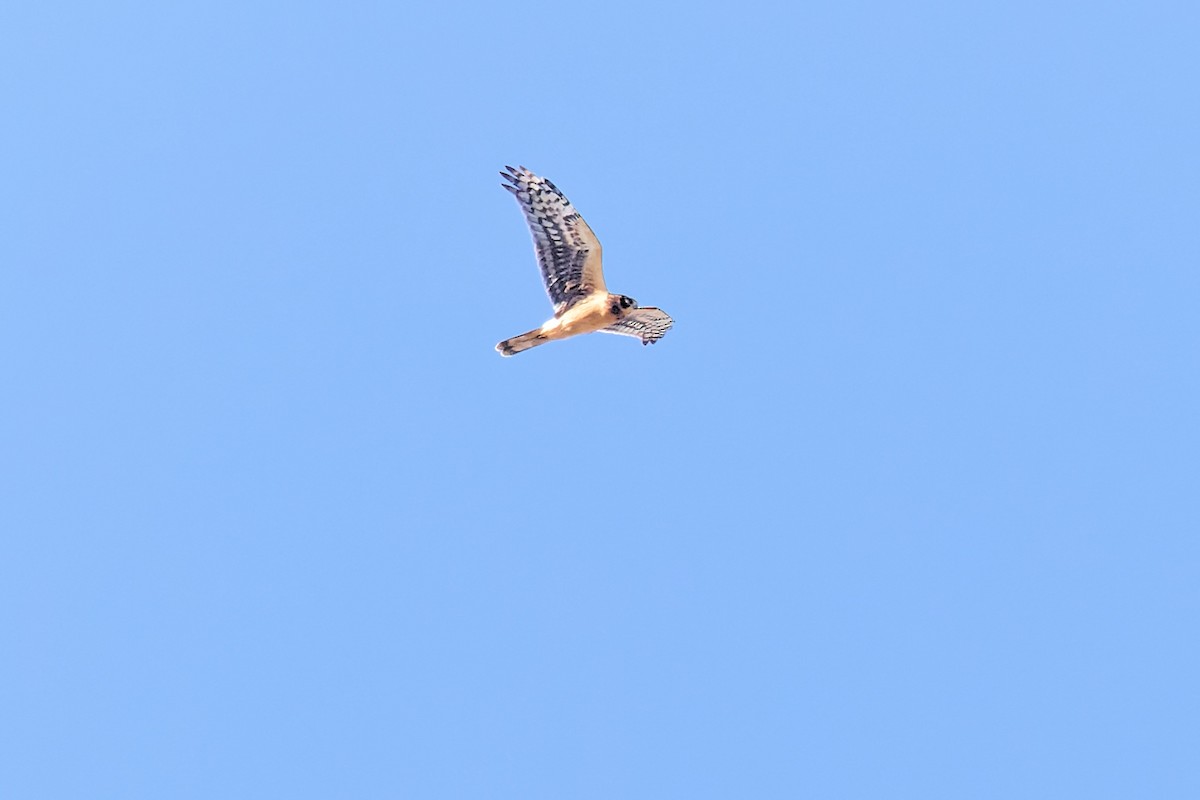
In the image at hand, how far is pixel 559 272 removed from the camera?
112 feet

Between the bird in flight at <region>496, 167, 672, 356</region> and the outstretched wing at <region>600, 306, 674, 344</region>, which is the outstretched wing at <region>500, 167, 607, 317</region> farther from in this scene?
the outstretched wing at <region>600, 306, 674, 344</region>

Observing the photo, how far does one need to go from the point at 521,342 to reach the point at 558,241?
2.02 metres

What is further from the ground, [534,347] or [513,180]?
[513,180]

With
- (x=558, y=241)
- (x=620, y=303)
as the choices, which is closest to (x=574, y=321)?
(x=620, y=303)

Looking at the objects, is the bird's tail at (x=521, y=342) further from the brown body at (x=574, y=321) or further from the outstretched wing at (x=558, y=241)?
the outstretched wing at (x=558, y=241)

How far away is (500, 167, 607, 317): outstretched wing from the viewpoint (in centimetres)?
3369

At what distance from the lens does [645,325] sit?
35312mm

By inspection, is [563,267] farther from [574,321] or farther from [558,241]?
[574,321]

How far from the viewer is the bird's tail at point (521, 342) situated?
112ft

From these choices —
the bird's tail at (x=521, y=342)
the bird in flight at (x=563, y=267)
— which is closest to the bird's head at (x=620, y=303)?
the bird in flight at (x=563, y=267)

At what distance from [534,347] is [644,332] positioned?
2280 mm

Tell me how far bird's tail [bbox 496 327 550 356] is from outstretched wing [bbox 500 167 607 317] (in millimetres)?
565

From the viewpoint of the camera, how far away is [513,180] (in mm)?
33781

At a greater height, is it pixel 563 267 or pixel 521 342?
pixel 563 267
